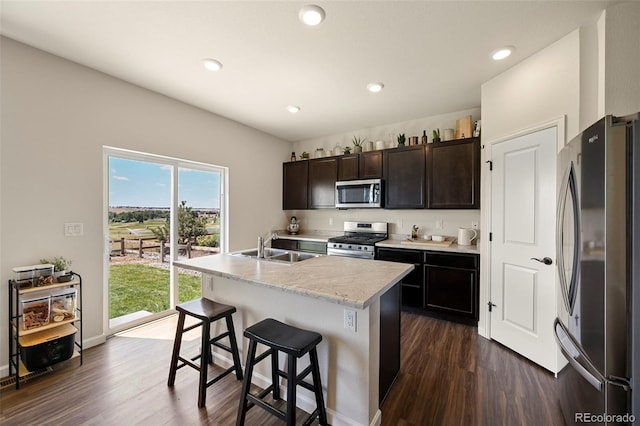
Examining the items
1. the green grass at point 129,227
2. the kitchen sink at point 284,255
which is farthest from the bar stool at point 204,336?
the green grass at point 129,227

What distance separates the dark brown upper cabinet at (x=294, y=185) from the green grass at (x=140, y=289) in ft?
7.07

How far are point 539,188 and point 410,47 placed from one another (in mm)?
1675

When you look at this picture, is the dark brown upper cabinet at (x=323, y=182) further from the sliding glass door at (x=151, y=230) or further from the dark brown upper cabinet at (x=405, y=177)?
the sliding glass door at (x=151, y=230)

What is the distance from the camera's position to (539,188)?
227cm

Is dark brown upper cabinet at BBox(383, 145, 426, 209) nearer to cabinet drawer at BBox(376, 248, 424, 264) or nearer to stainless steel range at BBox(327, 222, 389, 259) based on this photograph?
stainless steel range at BBox(327, 222, 389, 259)

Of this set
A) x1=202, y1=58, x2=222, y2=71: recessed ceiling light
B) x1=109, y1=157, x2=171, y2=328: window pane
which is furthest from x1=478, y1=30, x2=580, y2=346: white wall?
x1=109, y1=157, x2=171, y2=328: window pane

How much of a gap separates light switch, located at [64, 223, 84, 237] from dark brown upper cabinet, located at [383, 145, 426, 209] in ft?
11.9

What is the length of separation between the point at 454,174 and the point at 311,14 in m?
2.54

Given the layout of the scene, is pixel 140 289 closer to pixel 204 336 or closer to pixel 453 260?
pixel 204 336

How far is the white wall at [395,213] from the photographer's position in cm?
366

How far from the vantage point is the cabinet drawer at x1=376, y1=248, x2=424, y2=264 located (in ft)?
10.9

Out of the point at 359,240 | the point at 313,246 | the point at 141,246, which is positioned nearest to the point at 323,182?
the point at 313,246

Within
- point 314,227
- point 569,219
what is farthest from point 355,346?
point 314,227

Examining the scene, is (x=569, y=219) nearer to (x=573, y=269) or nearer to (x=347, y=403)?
(x=573, y=269)
